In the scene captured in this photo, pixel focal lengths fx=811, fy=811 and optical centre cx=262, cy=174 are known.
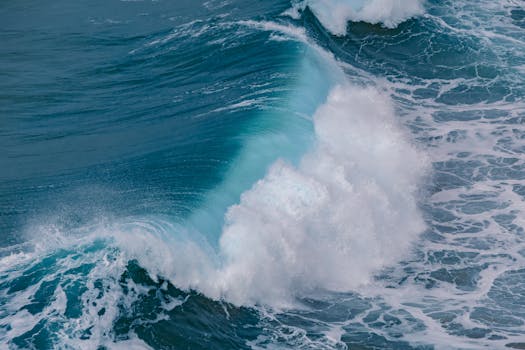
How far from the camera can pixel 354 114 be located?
73.4 feet

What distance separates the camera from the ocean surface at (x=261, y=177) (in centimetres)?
1468

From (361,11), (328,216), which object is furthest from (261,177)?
(361,11)

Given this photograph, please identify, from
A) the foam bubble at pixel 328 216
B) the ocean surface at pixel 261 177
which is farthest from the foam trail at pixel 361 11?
the foam bubble at pixel 328 216

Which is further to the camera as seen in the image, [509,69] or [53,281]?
[509,69]

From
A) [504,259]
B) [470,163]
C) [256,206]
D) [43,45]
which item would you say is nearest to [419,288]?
[504,259]

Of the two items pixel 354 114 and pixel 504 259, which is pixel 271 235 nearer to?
pixel 504 259

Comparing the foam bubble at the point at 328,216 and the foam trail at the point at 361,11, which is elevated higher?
the foam trail at the point at 361,11

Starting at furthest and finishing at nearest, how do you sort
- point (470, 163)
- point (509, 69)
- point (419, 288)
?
1. point (509, 69)
2. point (470, 163)
3. point (419, 288)

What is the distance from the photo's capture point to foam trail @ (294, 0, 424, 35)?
28.3m

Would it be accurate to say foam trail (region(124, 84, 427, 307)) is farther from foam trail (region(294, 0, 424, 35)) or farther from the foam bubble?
foam trail (region(294, 0, 424, 35))

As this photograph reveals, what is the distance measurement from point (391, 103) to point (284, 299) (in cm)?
1018

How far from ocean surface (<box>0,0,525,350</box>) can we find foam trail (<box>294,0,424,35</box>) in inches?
4.1

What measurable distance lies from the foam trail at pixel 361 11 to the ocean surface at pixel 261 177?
105 millimetres

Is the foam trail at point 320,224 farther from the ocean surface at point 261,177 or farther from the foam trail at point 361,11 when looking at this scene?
the foam trail at point 361,11
